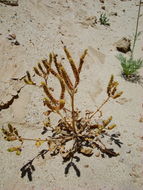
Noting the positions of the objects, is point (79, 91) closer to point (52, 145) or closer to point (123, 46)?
point (52, 145)

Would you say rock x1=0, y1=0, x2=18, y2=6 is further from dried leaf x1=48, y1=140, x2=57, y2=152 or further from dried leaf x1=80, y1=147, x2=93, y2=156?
dried leaf x1=80, y1=147, x2=93, y2=156

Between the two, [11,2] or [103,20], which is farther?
[103,20]

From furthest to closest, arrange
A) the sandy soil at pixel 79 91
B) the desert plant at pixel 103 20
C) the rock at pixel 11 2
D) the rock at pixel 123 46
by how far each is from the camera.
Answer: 1. the desert plant at pixel 103 20
2. the rock at pixel 11 2
3. the rock at pixel 123 46
4. the sandy soil at pixel 79 91

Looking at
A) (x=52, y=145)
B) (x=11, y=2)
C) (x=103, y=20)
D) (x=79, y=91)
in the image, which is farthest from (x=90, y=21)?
(x=52, y=145)

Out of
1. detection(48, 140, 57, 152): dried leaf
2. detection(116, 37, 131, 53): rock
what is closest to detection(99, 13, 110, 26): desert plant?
detection(116, 37, 131, 53): rock

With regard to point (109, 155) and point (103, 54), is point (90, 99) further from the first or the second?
point (103, 54)

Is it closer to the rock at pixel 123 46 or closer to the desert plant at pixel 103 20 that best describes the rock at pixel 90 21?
the desert plant at pixel 103 20

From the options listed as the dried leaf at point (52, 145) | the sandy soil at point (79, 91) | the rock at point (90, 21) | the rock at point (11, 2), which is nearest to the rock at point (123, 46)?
the sandy soil at point (79, 91)

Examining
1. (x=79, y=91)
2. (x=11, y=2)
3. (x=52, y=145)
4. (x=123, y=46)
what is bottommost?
(x=52, y=145)

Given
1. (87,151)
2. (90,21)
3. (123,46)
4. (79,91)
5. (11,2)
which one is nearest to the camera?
(87,151)
